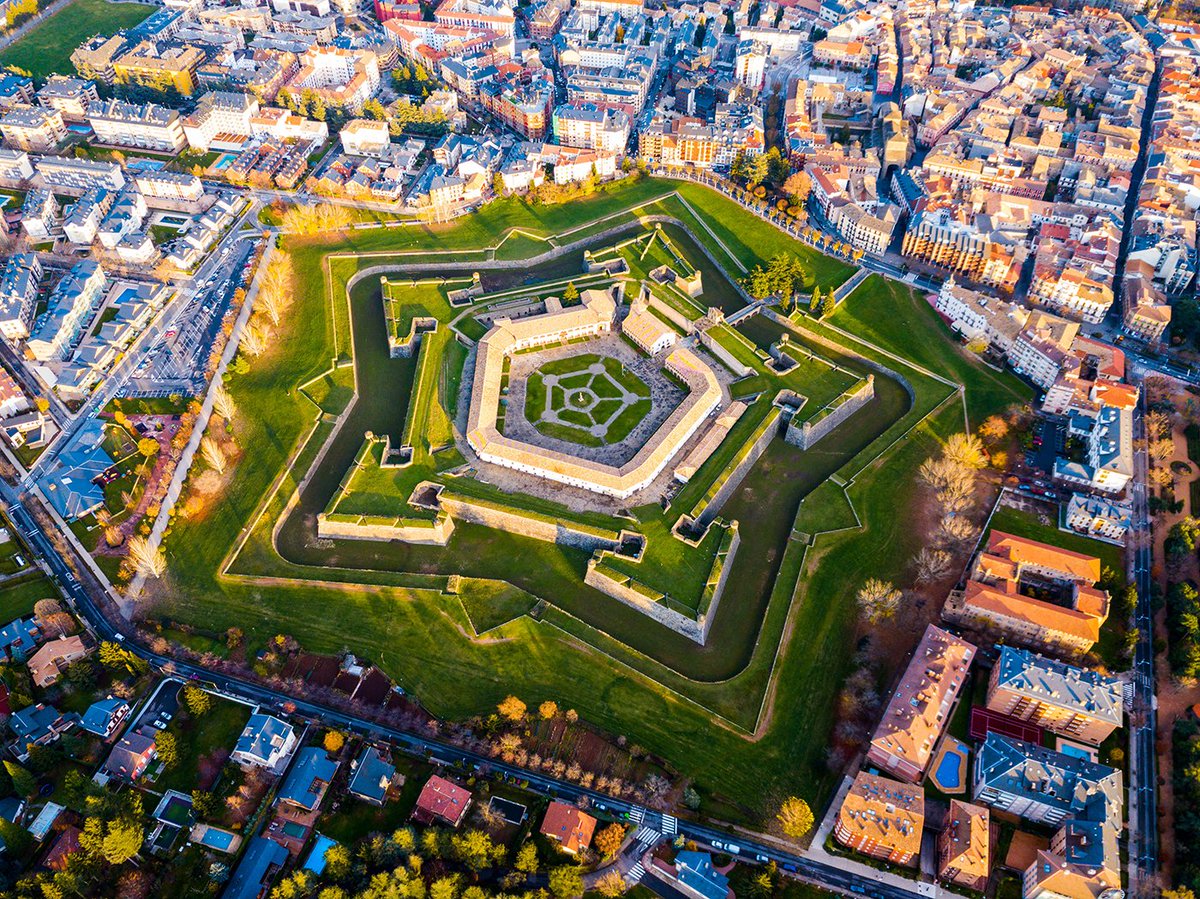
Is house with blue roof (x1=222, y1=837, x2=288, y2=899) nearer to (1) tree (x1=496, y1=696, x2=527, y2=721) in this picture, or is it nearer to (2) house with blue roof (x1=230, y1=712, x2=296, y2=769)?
(2) house with blue roof (x1=230, y1=712, x2=296, y2=769)

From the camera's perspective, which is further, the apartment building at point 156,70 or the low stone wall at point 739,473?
the apartment building at point 156,70

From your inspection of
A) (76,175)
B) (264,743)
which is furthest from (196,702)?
(76,175)

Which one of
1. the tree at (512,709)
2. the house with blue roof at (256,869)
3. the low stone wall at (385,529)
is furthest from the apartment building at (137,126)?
the house with blue roof at (256,869)

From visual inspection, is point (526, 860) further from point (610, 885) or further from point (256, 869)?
point (256, 869)

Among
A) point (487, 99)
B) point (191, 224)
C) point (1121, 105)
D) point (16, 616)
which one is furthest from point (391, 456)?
point (1121, 105)

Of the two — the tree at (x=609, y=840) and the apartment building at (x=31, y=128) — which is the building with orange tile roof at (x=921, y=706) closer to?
the tree at (x=609, y=840)
